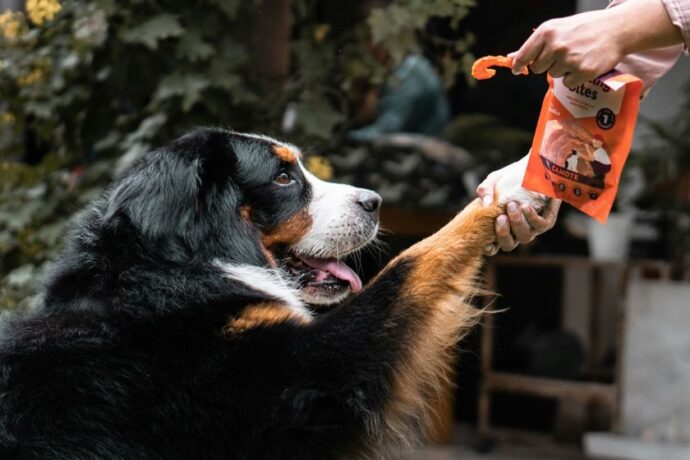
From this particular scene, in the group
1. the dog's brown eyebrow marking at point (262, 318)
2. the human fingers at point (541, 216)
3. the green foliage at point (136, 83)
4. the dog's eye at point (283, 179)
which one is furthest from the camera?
the green foliage at point (136, 83)

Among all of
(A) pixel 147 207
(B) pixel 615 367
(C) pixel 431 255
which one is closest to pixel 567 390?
(B) pixel 615 367

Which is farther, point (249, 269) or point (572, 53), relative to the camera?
point (249, 269)

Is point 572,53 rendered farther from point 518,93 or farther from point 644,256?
point 518,93

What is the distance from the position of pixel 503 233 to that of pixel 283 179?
71 centimetres

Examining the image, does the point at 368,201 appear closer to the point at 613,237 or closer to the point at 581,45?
the point at 581,45

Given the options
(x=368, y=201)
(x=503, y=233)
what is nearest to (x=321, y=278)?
(x=368, y=201)

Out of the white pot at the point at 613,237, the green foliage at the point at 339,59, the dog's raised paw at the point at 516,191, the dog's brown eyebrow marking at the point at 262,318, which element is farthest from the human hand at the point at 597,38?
the white pot at the point at 613,237

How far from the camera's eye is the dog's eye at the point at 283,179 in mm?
2820

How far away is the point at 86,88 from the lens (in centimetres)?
438

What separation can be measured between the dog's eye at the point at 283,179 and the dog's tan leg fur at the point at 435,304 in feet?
1.70

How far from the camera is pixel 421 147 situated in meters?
5.32

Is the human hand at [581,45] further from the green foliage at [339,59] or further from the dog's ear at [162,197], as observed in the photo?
the green foliage at [339,59]

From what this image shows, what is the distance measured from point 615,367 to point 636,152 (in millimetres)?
1180

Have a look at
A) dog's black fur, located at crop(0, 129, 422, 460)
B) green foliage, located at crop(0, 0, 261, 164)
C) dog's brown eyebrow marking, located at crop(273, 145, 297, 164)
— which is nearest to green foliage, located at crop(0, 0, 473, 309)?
green foliage, located at crop(0, 0, 261, 164)
